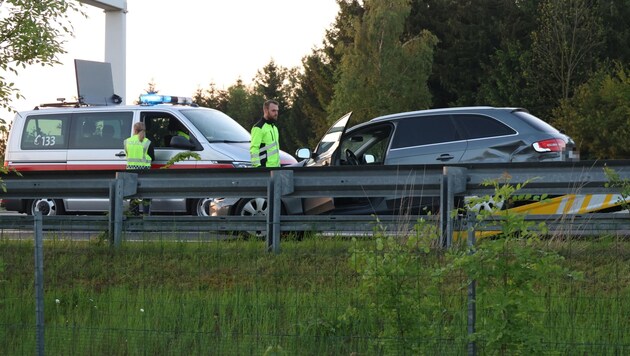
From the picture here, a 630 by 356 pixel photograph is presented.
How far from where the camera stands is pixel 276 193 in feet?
36.4

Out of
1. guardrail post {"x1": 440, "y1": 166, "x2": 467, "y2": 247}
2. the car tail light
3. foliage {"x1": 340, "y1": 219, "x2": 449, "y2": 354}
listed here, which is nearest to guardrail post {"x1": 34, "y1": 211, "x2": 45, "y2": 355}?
foliage {"x1": 340, "y1": 219, "x2": 449, "y2": 354}

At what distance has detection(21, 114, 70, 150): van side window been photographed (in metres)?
17.2

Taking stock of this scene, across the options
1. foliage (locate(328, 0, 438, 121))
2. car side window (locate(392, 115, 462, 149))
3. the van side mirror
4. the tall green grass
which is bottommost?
the tall green grass

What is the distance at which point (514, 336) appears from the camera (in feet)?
19.9

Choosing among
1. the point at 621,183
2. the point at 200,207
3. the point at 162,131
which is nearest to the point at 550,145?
the point at 621,183

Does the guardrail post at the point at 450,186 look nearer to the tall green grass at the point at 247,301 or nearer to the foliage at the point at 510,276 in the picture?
the tall green grass at the point at 247,301

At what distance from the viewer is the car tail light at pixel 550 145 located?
13.2 meters

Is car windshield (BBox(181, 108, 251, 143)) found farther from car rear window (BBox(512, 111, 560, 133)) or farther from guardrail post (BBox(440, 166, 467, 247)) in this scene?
guardrail post (BBox(440, 166, 467, 247))

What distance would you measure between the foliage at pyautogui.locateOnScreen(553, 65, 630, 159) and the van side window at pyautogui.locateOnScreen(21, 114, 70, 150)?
28.0m

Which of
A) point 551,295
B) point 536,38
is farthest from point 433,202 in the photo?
point 536,38

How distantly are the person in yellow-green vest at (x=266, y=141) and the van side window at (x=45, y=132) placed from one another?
12.7 feet

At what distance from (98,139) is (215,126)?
6.09 ft

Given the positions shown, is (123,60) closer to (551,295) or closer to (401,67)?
(551,295)

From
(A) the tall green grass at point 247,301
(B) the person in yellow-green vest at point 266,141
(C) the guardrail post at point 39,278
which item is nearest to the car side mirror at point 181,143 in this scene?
(B) the person in yellow-green vest at point 266,141
